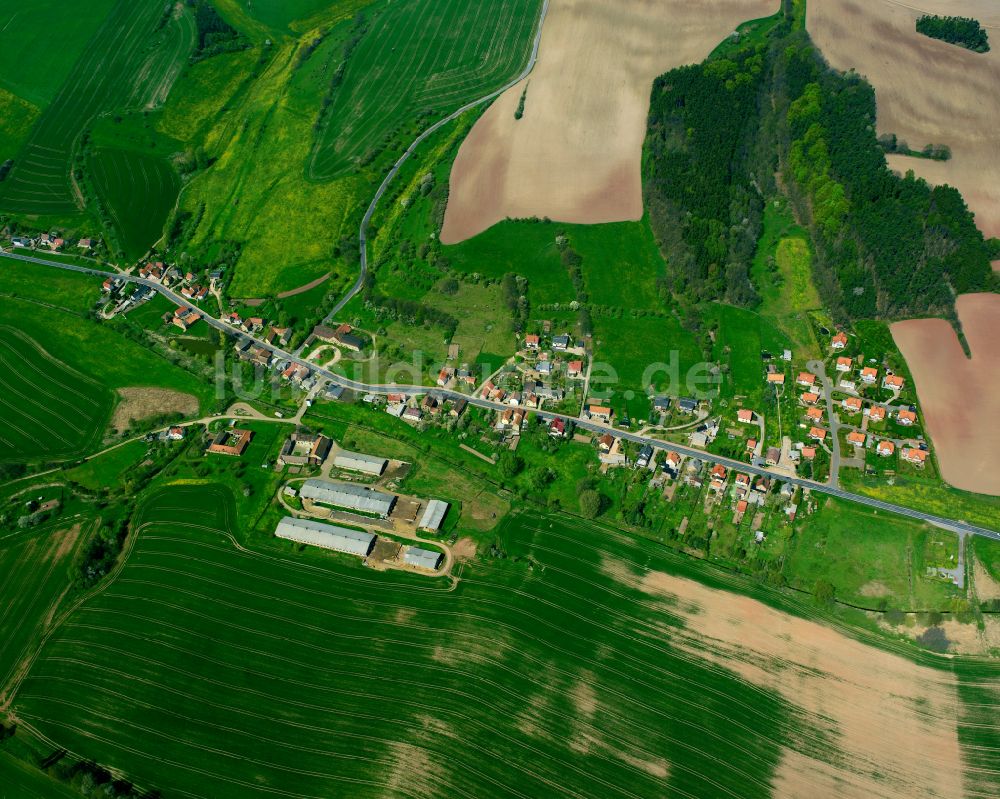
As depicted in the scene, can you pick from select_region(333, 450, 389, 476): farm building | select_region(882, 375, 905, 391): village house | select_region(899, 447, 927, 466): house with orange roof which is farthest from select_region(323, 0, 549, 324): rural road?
select_region(899, 447, 927, 466): house with orange roof

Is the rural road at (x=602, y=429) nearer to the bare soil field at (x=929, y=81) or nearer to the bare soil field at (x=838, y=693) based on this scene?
the bare soil field at (x=838, y=693)

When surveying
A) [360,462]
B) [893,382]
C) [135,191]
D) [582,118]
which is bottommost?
[360,462]

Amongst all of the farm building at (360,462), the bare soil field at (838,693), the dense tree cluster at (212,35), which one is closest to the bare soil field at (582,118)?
the farm building at (360,462)

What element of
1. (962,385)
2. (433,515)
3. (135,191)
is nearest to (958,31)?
(962,385)

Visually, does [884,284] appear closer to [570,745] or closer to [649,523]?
[649,523]

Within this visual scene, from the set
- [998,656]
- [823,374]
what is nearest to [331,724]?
[998,656]

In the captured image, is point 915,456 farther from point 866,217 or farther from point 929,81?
point 929,81

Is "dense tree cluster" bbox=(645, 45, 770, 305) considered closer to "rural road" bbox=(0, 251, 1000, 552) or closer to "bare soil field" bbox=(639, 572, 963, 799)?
"rural road" bbox=(0, 251, 1000, 552)
